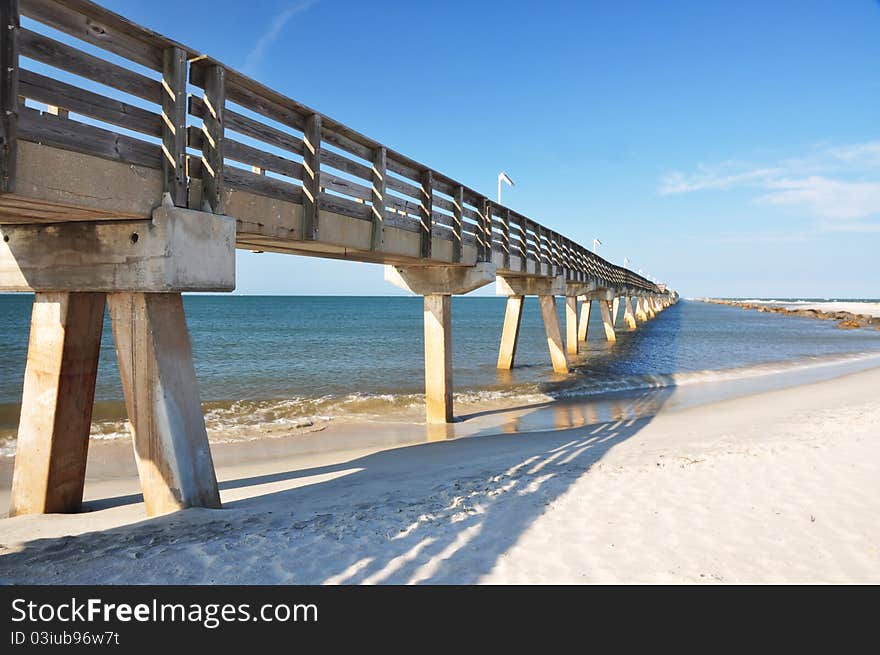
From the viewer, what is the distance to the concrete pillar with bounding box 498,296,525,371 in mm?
21406

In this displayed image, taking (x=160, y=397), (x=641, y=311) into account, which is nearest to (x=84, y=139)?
(x=160, y=397)

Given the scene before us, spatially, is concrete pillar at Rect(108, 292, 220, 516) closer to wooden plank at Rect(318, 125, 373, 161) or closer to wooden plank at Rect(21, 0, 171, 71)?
wooden plank at Rect(21, 0, 171, 71)

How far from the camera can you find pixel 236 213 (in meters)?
5.66

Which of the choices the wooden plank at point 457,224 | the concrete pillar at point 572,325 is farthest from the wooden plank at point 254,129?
the concrete pillar at point 572,325

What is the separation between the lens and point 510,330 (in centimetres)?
2208

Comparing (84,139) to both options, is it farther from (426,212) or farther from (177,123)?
(426,212)

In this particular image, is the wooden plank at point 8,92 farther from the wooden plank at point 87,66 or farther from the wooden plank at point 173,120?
the wooden plank at point 173,120

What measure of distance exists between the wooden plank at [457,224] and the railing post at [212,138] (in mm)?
6283

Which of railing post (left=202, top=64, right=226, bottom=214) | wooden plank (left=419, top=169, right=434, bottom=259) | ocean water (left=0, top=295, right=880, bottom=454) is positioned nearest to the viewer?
railing post (left=202, top=64, right=226, bottom=214)

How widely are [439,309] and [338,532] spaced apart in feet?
24.6

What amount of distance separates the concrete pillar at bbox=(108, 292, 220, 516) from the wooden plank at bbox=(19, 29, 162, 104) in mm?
1712

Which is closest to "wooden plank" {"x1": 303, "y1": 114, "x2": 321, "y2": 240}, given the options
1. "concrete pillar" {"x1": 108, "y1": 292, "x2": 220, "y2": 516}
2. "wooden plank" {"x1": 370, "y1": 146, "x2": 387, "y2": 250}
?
"wooden plank" {"x1": 370, "y1": 146, "x2": 387, "y2": 250}

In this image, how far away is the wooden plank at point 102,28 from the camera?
3871mm

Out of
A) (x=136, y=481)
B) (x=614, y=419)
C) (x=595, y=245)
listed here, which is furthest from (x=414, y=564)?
(x=595, y=245)
